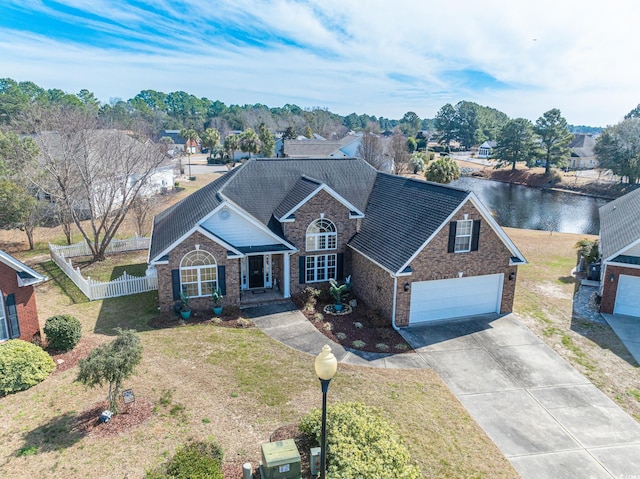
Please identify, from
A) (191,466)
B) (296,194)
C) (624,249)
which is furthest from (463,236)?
(191,466)

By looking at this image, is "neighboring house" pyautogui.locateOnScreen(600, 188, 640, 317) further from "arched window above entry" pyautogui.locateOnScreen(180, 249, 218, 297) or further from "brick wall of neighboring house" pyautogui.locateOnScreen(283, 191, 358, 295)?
"arched window above entry" pyautogui.locateOnScreen(180, 249, 218, 297)

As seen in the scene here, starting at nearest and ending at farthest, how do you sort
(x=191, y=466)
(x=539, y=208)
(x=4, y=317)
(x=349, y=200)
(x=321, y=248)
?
(x=191, y=466) → (x=4, y=317) → (x=321, y=248) → (x=349, y=200) → (x=539, y=208)

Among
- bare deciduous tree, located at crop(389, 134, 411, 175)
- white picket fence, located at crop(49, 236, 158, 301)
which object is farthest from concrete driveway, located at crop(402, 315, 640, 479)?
bare deciduous tree, located at crop(389, 134, 411, 175)

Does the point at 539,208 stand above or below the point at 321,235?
below

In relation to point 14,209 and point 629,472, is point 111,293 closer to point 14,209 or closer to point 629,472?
point 14,209

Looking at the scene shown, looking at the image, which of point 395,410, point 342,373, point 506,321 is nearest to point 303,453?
point 395,410

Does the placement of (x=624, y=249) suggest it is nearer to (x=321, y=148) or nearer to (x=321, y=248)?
(x=321, y=248)
